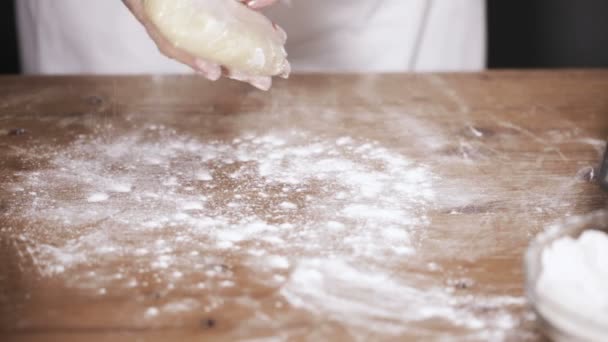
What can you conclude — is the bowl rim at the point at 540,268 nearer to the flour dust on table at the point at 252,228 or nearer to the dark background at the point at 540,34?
the flour dust on table at the point at 252,228

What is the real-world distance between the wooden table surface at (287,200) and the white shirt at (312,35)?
207mm

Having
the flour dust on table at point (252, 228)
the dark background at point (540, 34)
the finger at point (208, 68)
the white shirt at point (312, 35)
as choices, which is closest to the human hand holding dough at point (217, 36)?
the finger at point (208, 68)

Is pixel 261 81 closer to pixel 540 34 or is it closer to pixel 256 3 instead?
pixel 256 3

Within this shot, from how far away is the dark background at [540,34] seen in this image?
2430 mm

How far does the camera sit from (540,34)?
2514 mm

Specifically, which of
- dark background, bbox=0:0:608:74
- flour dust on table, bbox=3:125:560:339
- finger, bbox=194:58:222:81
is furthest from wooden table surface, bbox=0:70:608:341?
dark background, bbox=0:0:608:74

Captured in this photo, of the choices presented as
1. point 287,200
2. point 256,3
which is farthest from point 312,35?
point 287,200

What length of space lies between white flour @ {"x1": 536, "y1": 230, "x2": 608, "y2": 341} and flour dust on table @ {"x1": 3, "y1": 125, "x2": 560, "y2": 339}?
9 centimetres

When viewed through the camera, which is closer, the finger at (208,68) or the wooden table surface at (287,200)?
the wooden table surface at (287,200)

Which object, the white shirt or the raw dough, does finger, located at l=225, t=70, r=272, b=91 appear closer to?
the raw dough

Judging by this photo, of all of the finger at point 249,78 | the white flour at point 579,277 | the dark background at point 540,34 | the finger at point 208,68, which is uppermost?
the finger at point 208,68

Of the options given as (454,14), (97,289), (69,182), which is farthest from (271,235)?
(454,14)

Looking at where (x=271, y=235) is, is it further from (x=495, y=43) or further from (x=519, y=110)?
(x=495, y=43)

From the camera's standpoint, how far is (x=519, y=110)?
4.07 ft
